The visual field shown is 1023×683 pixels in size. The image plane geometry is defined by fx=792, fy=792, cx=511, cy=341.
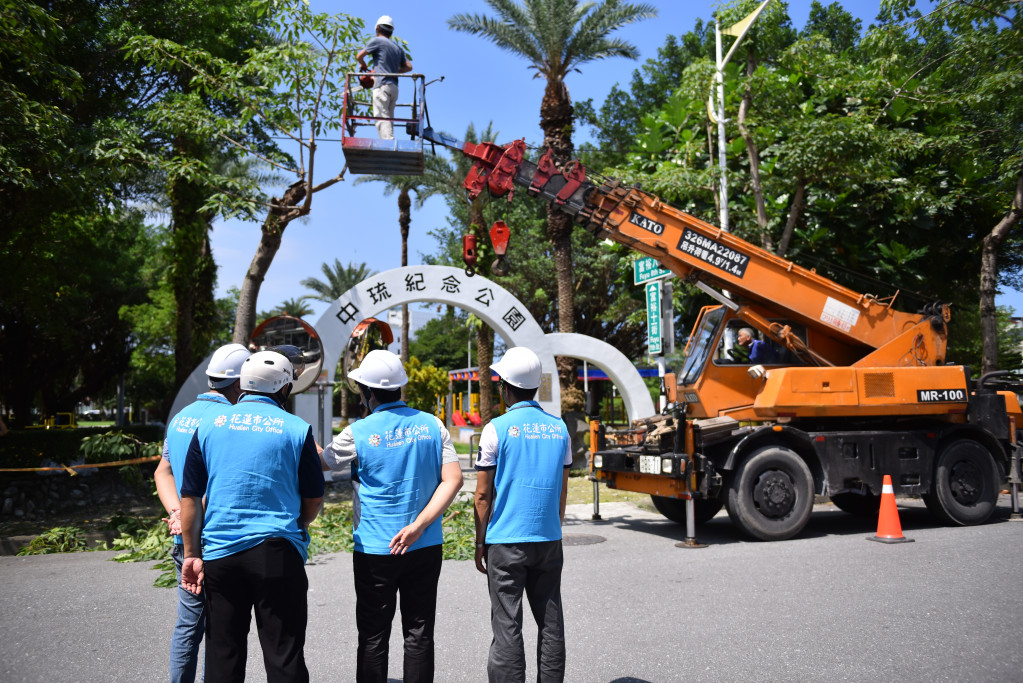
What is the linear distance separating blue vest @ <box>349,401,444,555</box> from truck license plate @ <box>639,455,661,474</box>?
6.16 meters

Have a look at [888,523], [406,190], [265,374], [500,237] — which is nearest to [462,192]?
[406,190]

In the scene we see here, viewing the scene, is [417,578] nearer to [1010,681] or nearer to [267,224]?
[1010,681]

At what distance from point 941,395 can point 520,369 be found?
8746mm

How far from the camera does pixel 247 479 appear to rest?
11.3 feet

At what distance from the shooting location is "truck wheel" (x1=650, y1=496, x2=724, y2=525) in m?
11.0

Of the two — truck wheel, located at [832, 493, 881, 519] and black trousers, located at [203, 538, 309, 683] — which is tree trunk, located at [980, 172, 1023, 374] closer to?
truck wheel, located at [832, 493, 881, 519]

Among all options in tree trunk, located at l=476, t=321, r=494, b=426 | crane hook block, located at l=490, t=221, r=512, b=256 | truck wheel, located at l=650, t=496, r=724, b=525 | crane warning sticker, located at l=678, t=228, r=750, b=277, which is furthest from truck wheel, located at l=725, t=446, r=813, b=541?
tree trunk, located at l=476, t=321, r=494, b=426

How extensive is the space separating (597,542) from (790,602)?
3558 millimetres

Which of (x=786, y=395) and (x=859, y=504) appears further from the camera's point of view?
(x=859, y=504)

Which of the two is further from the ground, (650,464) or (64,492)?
(650,464)

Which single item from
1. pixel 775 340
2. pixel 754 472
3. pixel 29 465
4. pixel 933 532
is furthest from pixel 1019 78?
pixel 29 465

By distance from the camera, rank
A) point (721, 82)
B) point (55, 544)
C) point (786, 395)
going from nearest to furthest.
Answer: point (55, 544)
point (786, 395)
point (721, 82)

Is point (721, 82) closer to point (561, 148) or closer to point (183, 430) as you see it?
point (561, 148)

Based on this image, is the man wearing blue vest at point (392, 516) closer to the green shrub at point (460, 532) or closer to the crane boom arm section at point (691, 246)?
the green shrub at point (460, 532)
